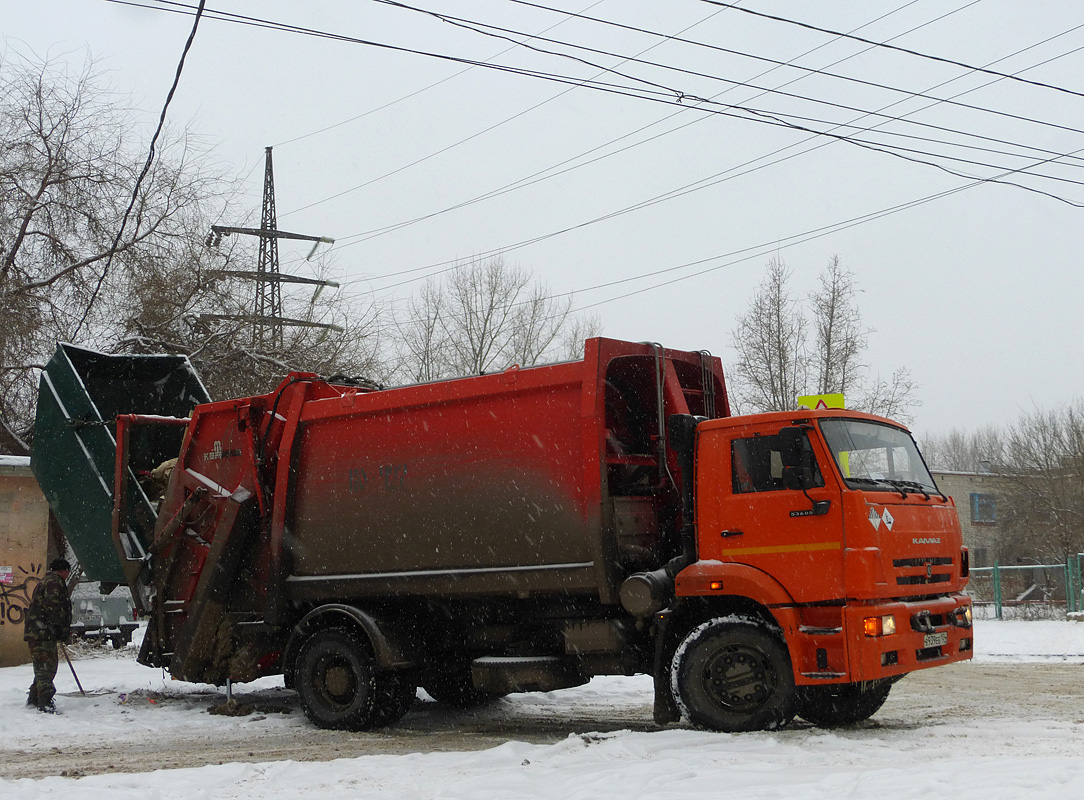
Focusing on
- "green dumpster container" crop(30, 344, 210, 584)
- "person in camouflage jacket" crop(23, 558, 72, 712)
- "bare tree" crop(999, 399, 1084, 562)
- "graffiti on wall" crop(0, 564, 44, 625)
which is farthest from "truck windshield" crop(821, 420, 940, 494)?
"bare tree" crop(999, 399, 1084, 562)

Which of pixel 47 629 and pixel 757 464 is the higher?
pixel 757 464

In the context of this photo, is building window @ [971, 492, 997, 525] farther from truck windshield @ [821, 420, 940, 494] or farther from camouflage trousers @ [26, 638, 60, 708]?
camouflage trousers @ [26, 638, 60, 708]

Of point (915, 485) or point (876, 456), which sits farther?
point (915, 485)

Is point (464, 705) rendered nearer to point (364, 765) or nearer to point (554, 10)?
point (364, 765)

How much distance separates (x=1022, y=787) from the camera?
5191 millimetres

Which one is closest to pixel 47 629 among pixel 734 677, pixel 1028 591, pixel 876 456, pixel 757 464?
pixel 734 677

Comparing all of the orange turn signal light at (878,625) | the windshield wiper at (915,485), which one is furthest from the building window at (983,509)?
the orange turn signal light at (878,625)

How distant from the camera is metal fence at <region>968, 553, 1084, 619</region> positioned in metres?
20.1

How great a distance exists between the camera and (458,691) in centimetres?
983

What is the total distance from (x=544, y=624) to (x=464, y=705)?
7.52ft

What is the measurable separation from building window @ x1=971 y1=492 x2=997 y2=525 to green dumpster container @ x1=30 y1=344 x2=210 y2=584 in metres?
35.9

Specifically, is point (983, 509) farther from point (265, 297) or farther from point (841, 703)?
point (841, 703)

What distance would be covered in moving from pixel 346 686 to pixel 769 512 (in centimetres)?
401

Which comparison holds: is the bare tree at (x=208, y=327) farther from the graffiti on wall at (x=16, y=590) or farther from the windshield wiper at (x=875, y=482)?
the windshield wiper at (x=875, y=482)
